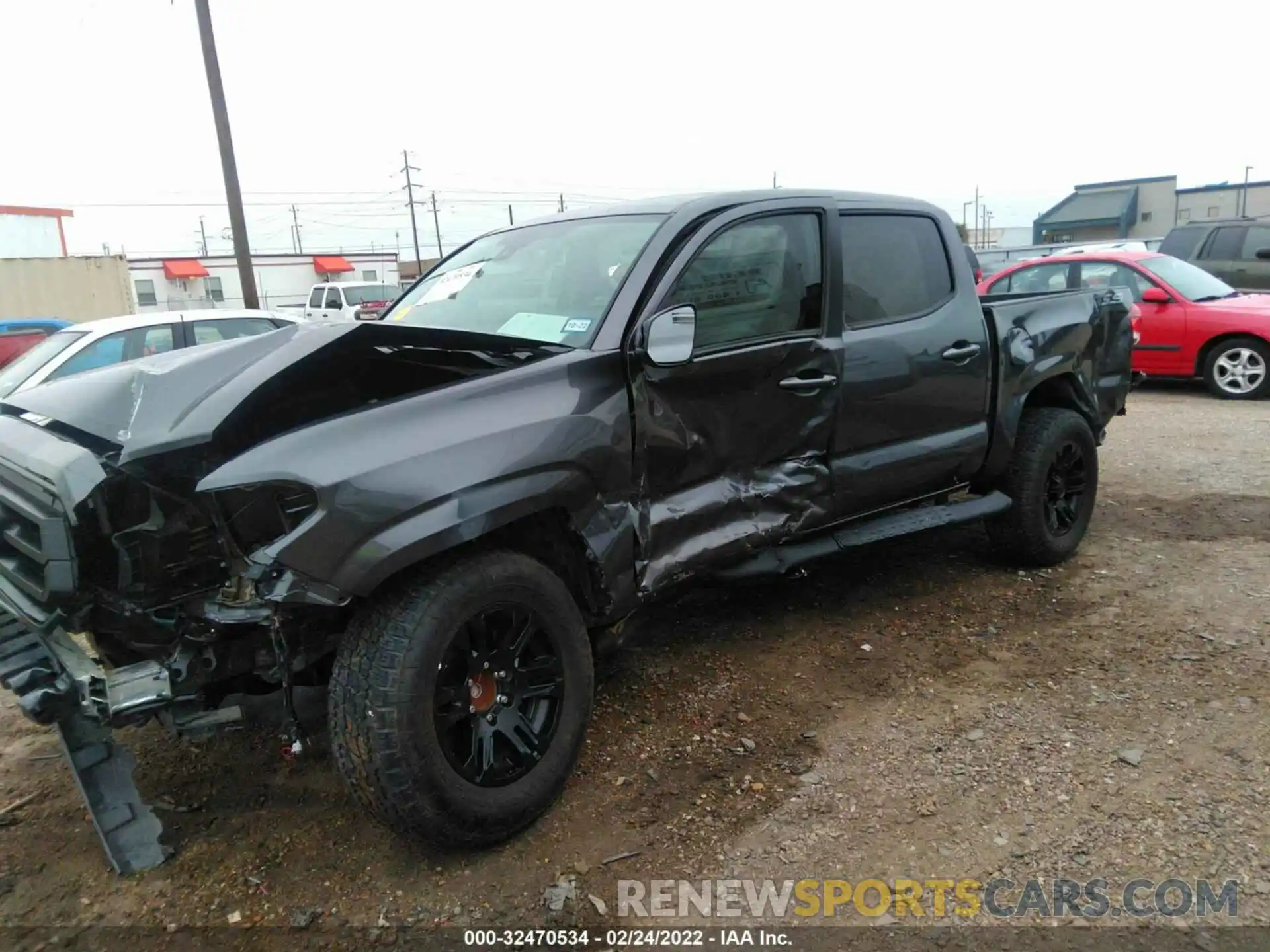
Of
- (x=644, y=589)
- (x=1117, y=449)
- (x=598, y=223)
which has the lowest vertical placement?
(x=1117, y=449)

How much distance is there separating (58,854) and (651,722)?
6.36ft

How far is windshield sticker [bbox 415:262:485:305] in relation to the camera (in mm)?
3748

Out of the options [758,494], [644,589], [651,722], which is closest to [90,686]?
[644,589]

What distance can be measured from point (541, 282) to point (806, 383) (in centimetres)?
110

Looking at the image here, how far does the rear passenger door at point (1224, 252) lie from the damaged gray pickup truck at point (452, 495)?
11.4m

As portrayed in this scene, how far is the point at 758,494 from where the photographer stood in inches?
134

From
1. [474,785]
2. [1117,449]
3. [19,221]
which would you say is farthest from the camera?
[19,221]

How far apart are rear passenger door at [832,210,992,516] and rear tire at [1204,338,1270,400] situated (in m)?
7.20

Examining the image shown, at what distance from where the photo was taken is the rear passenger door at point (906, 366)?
3711mm

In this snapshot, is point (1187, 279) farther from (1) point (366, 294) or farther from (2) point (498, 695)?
(1) point (366, 294)

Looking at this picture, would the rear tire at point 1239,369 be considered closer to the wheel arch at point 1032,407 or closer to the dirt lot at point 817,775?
the wheel arch at point 1032,407

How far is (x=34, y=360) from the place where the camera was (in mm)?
7051

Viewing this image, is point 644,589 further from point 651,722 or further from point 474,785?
point 474,785

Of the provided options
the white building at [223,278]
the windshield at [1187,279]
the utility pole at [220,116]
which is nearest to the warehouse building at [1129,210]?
the white building at [223,278]
